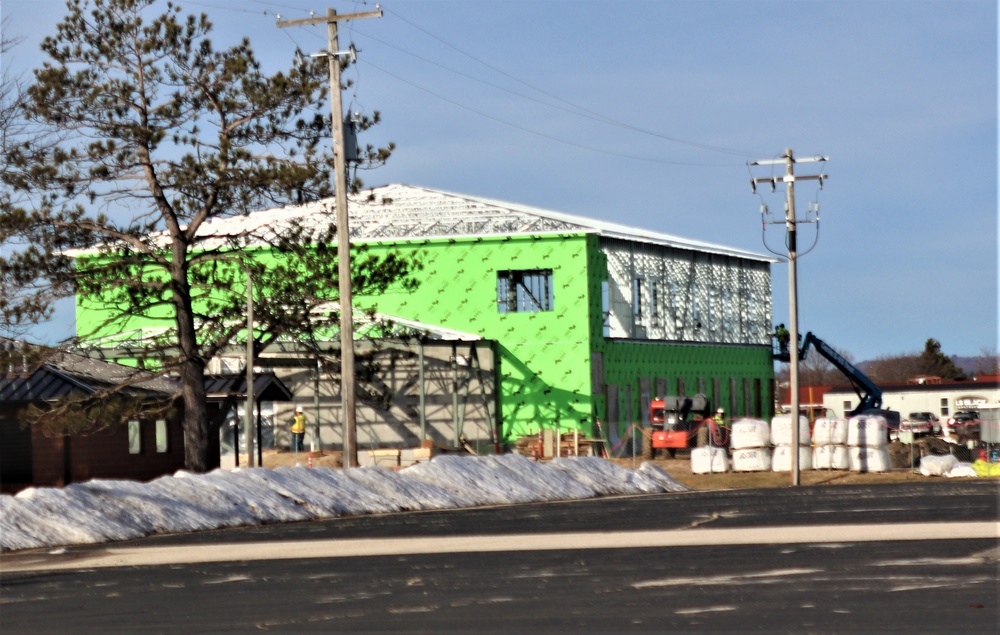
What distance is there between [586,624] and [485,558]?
5.42 m

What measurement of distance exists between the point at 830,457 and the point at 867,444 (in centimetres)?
122

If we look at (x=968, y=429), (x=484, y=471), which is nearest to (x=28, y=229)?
(x=484, y=471)

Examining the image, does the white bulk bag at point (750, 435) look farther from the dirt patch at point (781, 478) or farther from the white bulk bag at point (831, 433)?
the white bulk bag at point (831, 433)

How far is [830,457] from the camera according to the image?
139 feet

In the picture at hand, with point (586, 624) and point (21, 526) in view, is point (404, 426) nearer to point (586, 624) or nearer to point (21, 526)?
point (21, 526)

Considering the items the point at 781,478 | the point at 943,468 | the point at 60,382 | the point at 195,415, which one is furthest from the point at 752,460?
the point at 60,382

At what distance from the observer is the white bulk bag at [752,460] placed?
140 feet

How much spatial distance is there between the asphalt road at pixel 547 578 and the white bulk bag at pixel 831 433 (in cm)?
1948

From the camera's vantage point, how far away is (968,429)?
6969 cm

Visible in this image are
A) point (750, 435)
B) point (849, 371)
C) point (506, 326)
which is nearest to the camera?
point (750, 435)

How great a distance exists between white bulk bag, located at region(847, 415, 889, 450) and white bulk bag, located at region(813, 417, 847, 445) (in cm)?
21

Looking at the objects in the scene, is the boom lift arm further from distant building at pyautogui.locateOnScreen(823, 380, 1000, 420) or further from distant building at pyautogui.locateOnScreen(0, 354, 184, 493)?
distant building at pyautogui.locateOnScreen(0, 354, 184, 493)

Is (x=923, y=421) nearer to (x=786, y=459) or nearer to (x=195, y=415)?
(x=786, y=459)

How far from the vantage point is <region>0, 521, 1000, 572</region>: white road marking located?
1723 centimetres
